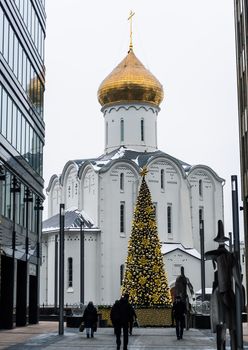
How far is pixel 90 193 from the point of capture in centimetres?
6144

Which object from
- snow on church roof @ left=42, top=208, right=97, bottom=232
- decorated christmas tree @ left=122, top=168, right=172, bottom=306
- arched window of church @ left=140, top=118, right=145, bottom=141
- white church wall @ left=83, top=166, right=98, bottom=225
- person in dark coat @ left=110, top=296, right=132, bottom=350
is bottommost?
person in dark coat @ left=110, top=296, right=132, bottom=350

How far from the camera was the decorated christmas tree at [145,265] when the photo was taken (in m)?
37.6

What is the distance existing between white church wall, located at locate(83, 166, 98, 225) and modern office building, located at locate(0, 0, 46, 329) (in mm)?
22619

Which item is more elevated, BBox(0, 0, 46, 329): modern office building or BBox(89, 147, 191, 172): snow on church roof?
BBox(89, 147, 191, 172): snow on church roof

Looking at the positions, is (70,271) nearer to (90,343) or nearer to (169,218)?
(169,218)

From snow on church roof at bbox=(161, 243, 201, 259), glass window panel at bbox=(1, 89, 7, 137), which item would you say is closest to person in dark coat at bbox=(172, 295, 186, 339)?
glass window panel at bbox=(1, 89, 7, 137)

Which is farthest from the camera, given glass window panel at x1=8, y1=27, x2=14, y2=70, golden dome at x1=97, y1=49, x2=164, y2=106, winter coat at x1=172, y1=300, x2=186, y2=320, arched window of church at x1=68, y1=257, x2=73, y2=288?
golden dome at x1=97, y1=49, x2=164, y2=106

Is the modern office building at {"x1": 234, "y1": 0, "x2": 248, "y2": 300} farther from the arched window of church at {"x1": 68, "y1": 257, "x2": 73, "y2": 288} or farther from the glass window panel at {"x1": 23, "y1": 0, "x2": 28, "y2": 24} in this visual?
the arched window of church at {"x1": 68, "y1": 257, "x2": 73, "y2": 288}

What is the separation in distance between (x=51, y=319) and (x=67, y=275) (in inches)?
400

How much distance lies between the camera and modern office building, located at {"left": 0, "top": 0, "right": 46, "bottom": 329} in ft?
93.0

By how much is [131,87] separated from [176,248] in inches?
605

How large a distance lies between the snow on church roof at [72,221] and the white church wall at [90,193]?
0.43 metres

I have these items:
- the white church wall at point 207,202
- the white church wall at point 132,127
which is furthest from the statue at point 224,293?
the white church wall at point 132,127

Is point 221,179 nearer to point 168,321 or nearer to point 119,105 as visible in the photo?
point 119,105
